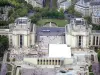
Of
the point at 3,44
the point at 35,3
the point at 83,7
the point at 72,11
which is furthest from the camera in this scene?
the point at 35,3

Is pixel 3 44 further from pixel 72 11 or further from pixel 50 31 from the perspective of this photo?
pixel 72 11

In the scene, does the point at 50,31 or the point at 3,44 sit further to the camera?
the point at 50,31

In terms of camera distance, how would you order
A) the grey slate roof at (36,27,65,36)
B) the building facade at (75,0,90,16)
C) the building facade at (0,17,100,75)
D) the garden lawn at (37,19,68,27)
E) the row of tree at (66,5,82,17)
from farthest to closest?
1. the building facade at (75,0,90,16)
2. the row of tree at (66,5,82,17)
3. the garden lawn at (37,19,68,27)
4. the grey slate roof at (36,27,65,36)
5. the building facade at (0,17,100,75)

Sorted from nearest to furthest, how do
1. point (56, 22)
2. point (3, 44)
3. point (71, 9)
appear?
1. point (3, 44)
2. point (56, 22)
3. point (71, 9)

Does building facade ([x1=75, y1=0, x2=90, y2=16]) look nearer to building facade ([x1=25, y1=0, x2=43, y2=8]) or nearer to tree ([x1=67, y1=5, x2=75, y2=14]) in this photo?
tree ([x1=67, y1=5, x2=75, y2=14])

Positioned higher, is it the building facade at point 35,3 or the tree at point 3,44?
the building facade at point 35,3

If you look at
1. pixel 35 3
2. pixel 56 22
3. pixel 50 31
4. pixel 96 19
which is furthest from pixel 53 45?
pixel 35 3

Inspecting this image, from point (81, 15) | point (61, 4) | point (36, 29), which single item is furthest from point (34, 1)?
point (36, 29)

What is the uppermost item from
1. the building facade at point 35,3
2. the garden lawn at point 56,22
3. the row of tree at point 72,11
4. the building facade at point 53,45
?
the building facade at point 35,3

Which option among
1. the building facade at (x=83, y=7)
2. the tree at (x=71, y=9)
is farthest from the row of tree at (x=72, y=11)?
the building facade at (x=83, y=7)

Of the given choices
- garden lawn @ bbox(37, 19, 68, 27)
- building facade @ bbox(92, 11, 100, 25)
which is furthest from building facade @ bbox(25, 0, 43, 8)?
building facade @ bbox(92, 11, 100, 25)

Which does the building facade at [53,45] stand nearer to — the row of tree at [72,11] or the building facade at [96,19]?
the building facade at [96,19]
